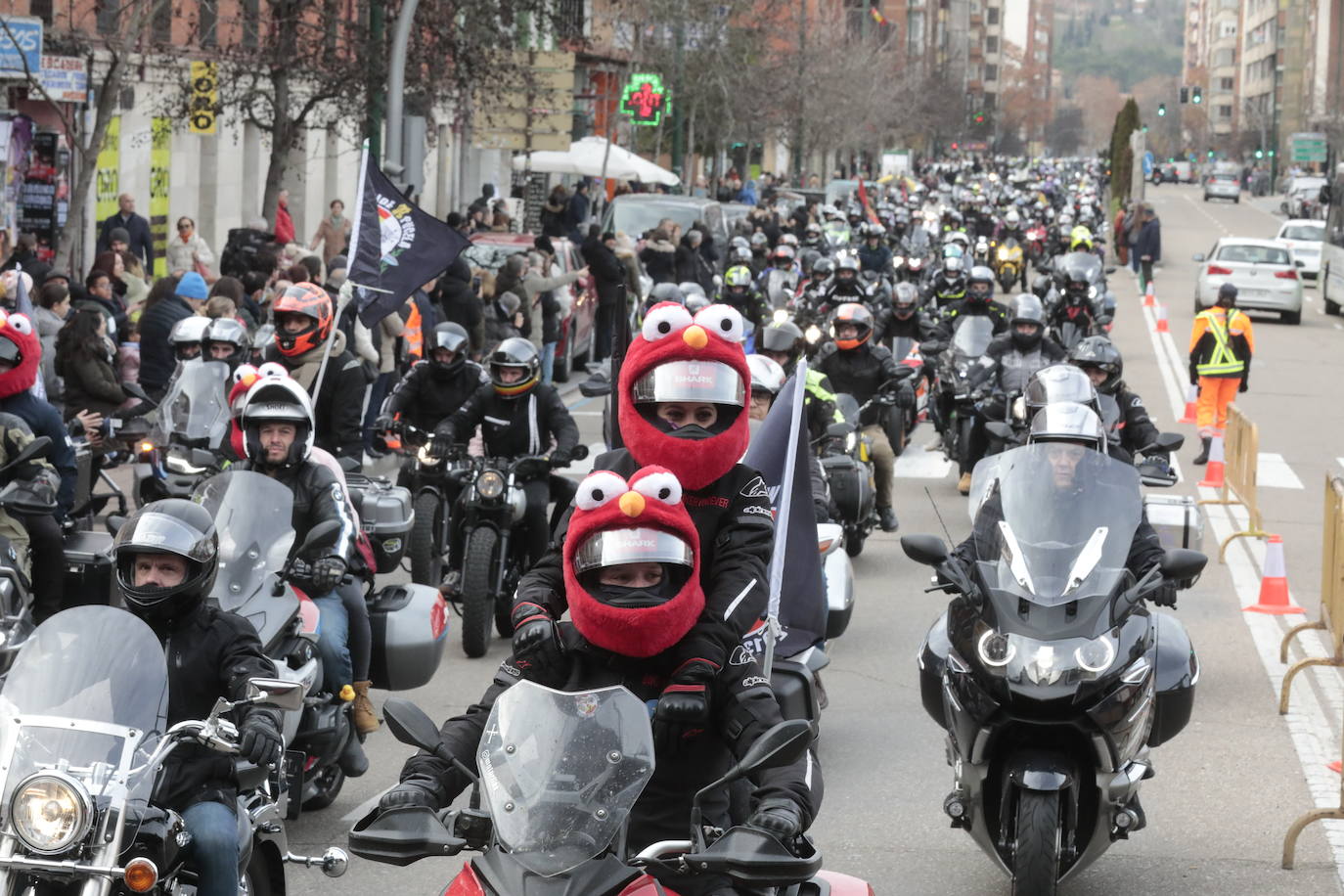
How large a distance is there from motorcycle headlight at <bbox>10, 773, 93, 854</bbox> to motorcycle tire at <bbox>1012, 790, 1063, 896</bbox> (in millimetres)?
3052

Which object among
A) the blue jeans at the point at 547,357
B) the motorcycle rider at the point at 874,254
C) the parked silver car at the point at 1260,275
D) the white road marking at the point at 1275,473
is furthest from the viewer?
the parked silver car at the point at 1260,275

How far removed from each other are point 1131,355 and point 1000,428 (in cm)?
2165

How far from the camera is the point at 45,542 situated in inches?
367

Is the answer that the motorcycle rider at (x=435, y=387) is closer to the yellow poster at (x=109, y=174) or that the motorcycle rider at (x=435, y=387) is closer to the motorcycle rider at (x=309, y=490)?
the motorcycle rider at (x=309, y=490)

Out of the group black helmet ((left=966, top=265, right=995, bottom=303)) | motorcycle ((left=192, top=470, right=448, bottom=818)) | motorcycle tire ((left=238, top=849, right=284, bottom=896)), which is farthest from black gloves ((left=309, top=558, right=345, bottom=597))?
black helmet ((left=966, top=265, right=995, bottom=303))

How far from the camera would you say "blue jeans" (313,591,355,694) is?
7789mm

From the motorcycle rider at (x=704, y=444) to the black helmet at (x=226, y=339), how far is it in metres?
6.52

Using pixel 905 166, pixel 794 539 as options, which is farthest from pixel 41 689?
pixel 905 166

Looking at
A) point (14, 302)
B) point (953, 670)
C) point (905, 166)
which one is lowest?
point (953, 670)

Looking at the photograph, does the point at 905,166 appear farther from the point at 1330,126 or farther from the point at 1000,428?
the point at 1000,428

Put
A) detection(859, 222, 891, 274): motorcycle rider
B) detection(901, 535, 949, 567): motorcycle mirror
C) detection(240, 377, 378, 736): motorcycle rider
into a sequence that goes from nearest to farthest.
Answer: detection(901, 535, 949, 567): motorcycle mirror < detection(240, 377, 378, 736): motorcycle rider < detection(859, 222, 891, 274): motorcycle rider

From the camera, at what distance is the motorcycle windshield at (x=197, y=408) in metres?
11.1

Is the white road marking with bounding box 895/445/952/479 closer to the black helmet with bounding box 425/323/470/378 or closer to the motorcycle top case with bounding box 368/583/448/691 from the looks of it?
the black helmet with bounding box 425/323/470/378

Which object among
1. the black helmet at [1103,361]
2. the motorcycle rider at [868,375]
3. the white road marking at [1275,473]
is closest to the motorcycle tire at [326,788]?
the black helmet at [1103,361]
